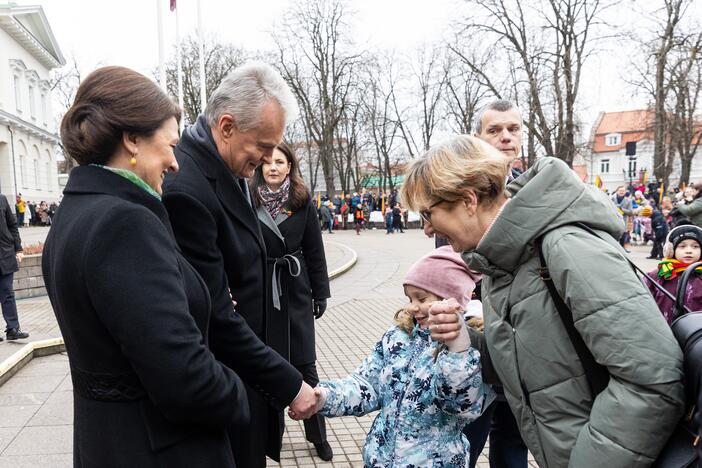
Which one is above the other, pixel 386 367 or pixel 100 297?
pixel 100 297

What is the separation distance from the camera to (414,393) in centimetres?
220

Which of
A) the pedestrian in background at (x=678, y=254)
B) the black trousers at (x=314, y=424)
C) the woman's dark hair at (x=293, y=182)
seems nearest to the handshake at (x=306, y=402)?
the black trousers at (x=314, y=424)

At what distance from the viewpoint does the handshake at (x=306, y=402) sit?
2.13 m

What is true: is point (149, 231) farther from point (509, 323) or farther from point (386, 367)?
point (386, 367)

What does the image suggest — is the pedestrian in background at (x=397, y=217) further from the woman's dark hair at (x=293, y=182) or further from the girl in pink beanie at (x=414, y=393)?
the girl in pink beanie at (x=414, y=393)

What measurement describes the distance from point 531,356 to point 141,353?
3.34 ft

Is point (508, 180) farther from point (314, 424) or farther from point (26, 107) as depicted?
point (26, 107)

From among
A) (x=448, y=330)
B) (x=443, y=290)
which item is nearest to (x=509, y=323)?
(x=448, y=330)

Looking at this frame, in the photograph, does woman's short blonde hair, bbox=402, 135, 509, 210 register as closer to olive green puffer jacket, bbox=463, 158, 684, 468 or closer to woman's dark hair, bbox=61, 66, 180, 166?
olive green puffer jacket, bbox=463, 158, 684, 468

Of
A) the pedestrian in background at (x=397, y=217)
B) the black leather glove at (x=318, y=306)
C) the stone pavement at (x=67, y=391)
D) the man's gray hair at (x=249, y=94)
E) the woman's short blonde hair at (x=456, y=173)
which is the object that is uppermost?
the man's gray hair at (x=249, y=94)

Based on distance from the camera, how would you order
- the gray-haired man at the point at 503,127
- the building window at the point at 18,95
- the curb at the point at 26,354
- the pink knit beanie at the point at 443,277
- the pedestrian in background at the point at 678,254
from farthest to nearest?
1. the building window at the point at 18,95
2. the curb at the point at 26,354
3. the pedestrian in background at the point at 678,254
4. the gray-haired man at the point at 503,127
5. the pink knit beanie at the point at 443,277

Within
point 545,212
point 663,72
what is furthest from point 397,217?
point 545,212

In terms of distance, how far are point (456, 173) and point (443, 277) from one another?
0.65 meters

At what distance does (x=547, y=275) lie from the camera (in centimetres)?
155
